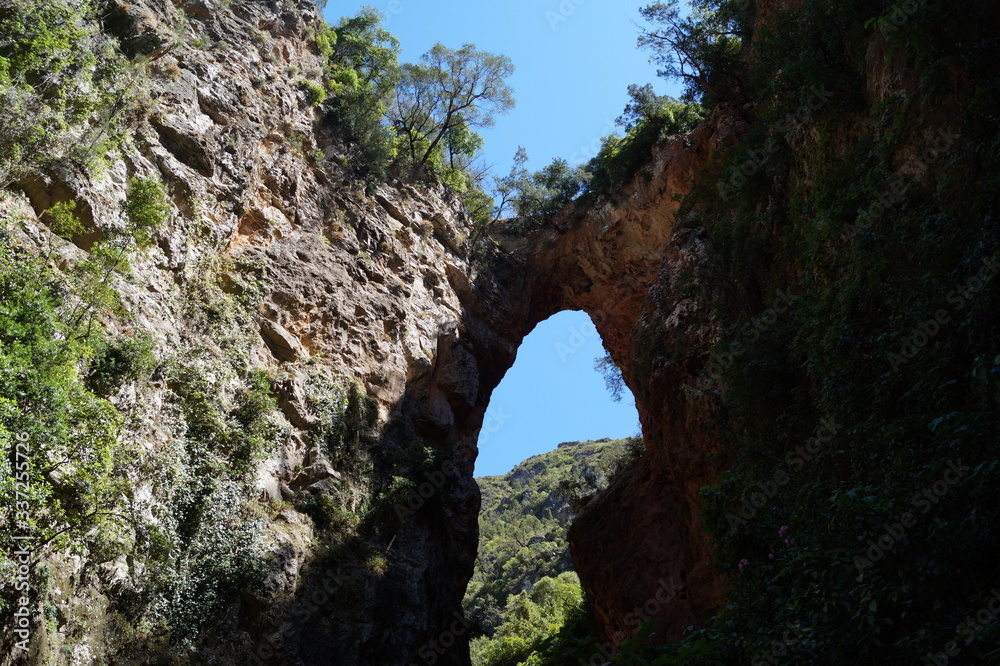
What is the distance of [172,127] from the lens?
16.8 metres

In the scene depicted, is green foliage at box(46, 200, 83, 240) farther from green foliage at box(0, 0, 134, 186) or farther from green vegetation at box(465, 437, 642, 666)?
green vegetation at box(465, 437, 642, 666)

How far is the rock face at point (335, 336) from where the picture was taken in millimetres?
13594

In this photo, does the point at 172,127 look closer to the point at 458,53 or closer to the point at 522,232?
the point at 458,53

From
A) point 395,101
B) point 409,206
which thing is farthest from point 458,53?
point 409,206

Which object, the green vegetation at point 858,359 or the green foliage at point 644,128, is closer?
the green vegetation at point 858,359

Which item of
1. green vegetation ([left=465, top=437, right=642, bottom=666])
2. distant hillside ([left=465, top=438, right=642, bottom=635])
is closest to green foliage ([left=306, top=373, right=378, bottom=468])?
green vegetation ([left=465, top=437, right=642, bottom=666])

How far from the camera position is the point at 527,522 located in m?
63.4

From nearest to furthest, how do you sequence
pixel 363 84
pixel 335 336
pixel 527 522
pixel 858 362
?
1. pixel 858 362
2. pixel 335 336
3. pixel 363 84
4. pixel 527 522

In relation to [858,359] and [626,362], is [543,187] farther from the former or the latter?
[858,359]

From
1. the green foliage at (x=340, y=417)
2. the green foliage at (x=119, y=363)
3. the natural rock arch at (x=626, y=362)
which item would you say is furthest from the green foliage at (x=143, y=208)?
the natural rock arch at (x=626, y=362)

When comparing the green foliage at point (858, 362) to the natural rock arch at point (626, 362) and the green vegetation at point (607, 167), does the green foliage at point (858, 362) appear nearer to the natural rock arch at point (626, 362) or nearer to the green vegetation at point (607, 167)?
the natural rock arch at point (626, 362)

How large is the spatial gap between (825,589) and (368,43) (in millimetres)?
31164

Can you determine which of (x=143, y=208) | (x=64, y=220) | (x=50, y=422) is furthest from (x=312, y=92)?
(x=50, y=422)

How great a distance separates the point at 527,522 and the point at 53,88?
56507 millimetres
